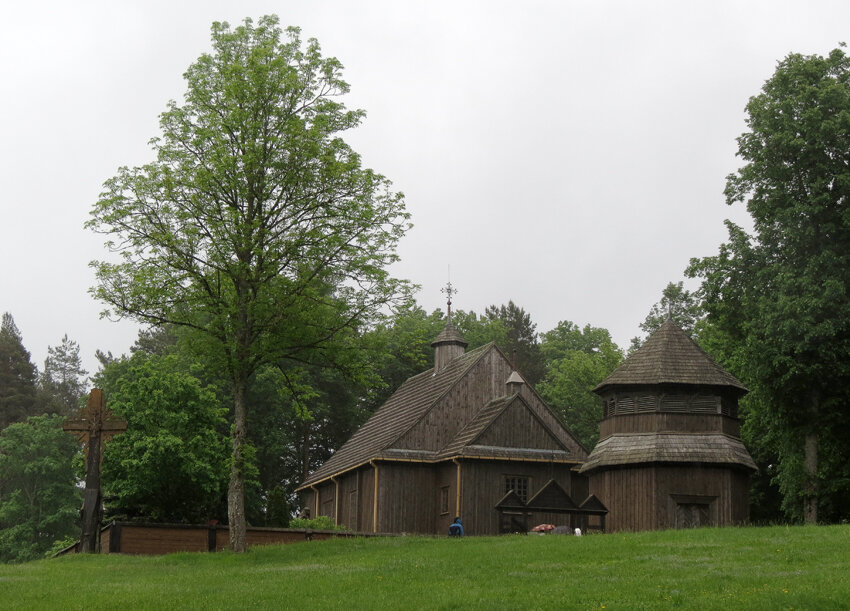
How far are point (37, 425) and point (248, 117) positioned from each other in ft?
144

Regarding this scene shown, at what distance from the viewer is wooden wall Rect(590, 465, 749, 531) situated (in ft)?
110

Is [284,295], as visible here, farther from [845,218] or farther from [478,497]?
[845,218]

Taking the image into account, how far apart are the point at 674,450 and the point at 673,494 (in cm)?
143

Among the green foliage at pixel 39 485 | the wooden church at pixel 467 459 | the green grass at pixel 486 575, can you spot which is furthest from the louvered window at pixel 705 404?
the green foliage at pixel 39 485

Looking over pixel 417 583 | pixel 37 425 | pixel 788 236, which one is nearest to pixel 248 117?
pixel 417 583

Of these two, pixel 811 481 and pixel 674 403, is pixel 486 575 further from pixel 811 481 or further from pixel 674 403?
pixel 811 481

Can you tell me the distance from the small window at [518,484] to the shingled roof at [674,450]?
4.86m

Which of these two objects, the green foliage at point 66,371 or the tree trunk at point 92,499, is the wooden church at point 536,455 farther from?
the green foliage at point 66,371

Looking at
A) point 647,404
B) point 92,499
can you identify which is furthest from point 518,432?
point 92,499

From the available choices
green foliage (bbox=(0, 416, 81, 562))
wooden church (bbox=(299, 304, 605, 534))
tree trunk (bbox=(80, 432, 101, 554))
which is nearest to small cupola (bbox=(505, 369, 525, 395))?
wooden church (bbox=(299, 304, 605, 534))

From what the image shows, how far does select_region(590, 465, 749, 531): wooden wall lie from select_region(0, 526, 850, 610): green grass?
7238 millimetres

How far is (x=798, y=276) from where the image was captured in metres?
36.3

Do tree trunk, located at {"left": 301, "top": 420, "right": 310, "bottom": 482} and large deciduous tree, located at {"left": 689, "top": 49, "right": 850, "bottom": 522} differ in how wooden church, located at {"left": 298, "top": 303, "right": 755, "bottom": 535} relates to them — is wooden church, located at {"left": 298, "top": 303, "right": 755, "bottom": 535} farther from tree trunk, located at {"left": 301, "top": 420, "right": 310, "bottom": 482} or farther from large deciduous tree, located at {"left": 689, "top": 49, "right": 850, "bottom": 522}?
tree trunk, located at {"left": 301, "top": 420, "right": 310, "bottom": 482}

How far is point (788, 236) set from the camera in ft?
120
